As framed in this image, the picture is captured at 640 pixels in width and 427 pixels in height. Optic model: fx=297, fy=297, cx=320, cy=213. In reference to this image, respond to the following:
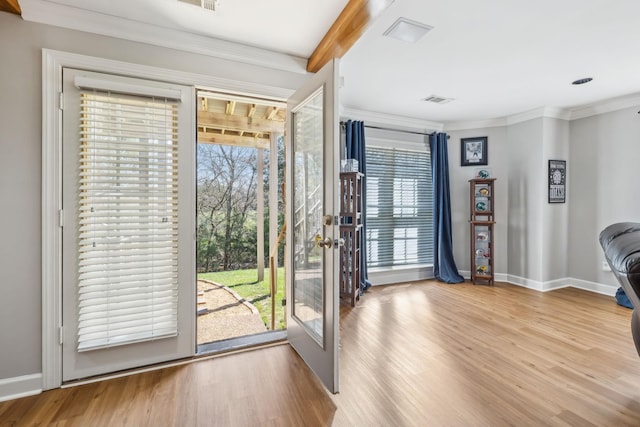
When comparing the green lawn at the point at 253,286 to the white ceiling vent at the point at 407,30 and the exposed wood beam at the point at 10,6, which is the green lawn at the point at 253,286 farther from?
the exposed wood beam at the point at 10,6

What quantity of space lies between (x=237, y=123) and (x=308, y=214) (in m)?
2.66

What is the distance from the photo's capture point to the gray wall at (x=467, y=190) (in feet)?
15.1

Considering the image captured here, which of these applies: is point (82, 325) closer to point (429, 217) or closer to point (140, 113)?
point (140, 113)

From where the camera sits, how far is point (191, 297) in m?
2.25

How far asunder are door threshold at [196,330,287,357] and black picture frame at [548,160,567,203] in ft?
13.6

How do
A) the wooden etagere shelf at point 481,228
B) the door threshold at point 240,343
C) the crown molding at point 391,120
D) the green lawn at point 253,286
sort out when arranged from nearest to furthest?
the door threshold at point 240,343
the crown molding at point 391,120
the wooden etagere shelf at point 481,228
the green lawn at point 253,286

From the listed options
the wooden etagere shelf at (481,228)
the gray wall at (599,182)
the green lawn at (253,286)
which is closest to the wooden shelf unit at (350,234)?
the green lawn at (253,286)

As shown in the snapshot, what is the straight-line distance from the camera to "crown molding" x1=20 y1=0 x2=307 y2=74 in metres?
1.88

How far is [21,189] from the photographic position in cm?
187

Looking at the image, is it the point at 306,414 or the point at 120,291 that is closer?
the point at 306,414

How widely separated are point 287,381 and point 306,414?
36 centimetres

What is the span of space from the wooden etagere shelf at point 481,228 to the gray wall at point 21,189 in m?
4.84

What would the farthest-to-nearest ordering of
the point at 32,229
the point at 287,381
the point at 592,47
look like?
the point at 592,47, the point at 287,381, the point at 32,229

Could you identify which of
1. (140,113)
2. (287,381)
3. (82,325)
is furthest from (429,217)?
(82,325)
